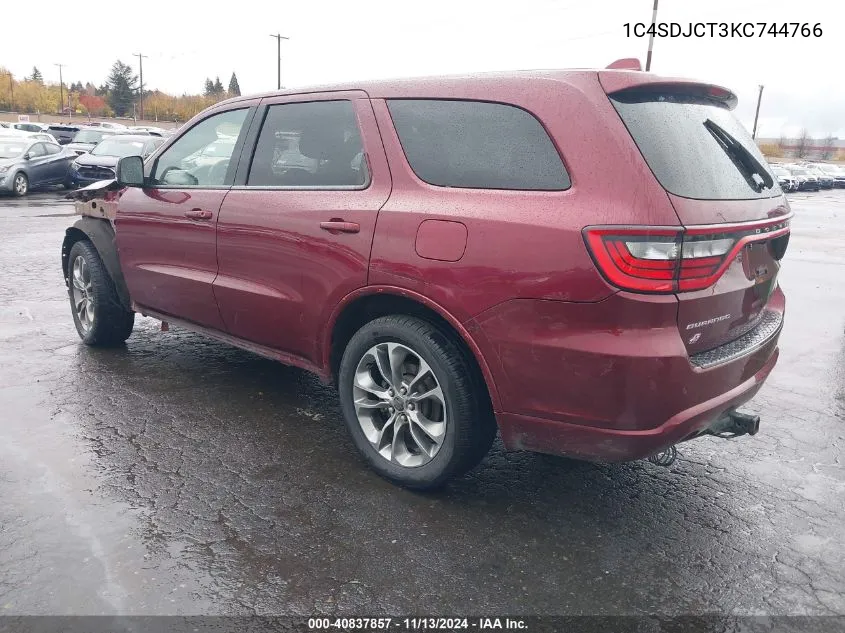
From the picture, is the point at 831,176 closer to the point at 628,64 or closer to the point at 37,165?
the point at 37,165

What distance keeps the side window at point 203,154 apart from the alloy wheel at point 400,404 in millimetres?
1616

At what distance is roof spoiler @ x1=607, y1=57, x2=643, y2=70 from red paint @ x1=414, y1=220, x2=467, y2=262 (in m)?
1.02

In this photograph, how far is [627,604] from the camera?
8.64 ft

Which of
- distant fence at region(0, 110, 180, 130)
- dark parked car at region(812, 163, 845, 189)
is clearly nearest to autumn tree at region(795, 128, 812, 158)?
dark parked car at region(812, 163, 845, 189)

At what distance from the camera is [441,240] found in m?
3.04

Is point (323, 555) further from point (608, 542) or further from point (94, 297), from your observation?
point (94, 297)

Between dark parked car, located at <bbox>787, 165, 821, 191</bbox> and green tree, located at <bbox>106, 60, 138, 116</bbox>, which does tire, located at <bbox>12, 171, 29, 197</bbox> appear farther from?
green tree, located at <bbox>106, 60, 138, 116</bbox>

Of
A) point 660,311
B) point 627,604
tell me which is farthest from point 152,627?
point 660,311

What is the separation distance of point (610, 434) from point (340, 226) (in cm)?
157

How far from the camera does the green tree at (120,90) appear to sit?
107250 mm

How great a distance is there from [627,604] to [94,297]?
4275 mm

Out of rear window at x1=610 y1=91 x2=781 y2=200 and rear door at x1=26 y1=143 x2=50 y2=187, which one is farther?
rear door at x1=26 y1=143 x2=50 y2=187

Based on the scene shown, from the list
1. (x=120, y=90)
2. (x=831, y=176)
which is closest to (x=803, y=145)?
(x=831, y=176)

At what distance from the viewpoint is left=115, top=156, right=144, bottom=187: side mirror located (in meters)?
4.73
